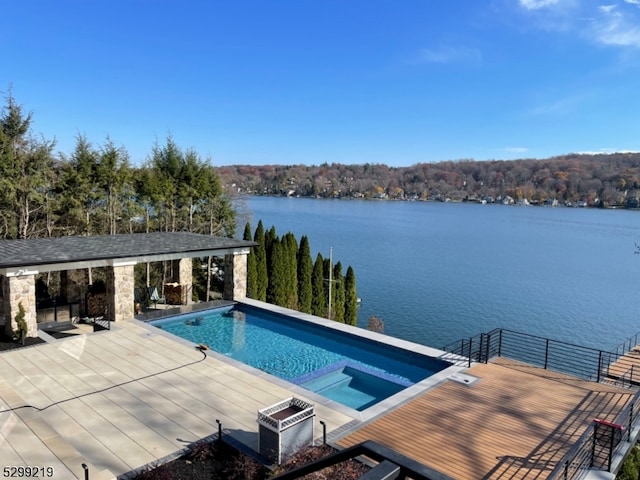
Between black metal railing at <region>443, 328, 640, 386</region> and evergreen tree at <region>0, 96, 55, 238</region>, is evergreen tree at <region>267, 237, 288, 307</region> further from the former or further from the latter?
evergreen tree at <region>0, 96, 55, 238</region>

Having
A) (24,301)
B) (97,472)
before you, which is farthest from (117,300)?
(97,472)

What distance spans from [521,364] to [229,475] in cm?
641

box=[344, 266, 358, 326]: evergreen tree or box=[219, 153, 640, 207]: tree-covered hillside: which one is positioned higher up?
box=[219, 153, 640, 207]: tree-covered hillside

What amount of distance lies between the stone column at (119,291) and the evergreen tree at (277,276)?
23.5 feet

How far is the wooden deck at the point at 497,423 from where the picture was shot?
5406 mm

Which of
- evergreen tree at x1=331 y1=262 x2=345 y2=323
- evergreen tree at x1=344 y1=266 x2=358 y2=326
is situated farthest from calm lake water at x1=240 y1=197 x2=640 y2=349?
evergreen tree at x1=331 y1=262 x2=345 y2=323

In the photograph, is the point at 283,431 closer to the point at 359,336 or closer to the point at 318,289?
the point at 359,336

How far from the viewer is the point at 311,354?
33.8 ft

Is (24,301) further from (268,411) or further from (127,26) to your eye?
(127,26)

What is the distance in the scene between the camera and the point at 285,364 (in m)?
9.70

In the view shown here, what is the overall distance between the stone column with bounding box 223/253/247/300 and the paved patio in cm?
414

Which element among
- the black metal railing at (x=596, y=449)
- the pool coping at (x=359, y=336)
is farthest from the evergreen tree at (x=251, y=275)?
the black metal railing at (x=596, y=449)

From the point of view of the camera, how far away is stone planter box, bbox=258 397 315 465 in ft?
17.1

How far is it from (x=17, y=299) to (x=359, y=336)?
7519 mm
